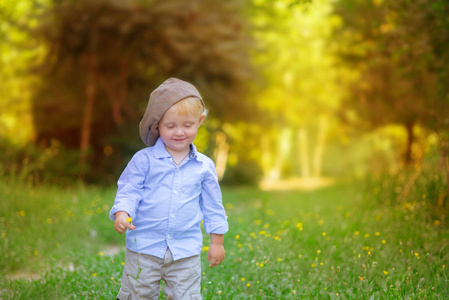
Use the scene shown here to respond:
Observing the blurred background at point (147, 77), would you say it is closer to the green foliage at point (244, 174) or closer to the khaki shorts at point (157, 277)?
the green foliage at point (244, 174)

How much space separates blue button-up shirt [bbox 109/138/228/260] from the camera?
2.86m

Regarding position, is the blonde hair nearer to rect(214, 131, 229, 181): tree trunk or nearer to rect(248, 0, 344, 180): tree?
rect(214, 131, 229, 181): tree trunk

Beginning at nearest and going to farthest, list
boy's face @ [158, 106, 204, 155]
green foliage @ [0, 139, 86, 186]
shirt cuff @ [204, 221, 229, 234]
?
boy's face @ [158, 106, 204, 155] → shirt cuff @ [204, 221, 229, 234] → green foliage @ [0, 139, 86, 186]

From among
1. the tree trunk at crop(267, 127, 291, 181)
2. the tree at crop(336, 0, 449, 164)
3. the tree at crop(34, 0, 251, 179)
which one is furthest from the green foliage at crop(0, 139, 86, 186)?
the tree trunk at crop(267, 127, 291, 181)

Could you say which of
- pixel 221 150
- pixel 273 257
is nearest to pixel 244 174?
pixel 221 150

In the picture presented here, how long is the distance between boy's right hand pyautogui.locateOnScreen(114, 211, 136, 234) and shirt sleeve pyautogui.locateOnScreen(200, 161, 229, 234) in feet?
1.84

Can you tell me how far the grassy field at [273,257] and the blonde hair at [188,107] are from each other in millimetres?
1372

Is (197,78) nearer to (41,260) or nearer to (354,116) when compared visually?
(354,116)

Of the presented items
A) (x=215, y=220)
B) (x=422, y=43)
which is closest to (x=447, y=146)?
(x=422, y=43)

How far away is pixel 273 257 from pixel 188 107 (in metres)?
1.88

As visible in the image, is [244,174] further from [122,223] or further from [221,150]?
[122,223]

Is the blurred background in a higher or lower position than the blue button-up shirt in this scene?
higher

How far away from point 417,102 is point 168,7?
688 cm

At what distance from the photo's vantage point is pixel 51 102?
1485 centimetres
